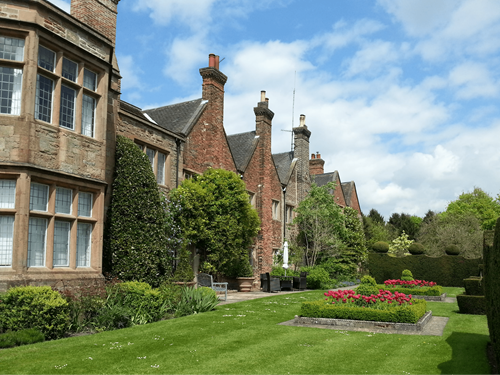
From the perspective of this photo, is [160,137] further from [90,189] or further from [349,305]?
[349,305]

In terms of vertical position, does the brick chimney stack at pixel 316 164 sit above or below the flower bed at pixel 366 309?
above

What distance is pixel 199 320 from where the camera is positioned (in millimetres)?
12070

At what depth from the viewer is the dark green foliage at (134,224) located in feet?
45.5

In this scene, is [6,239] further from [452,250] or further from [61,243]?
[452,250]

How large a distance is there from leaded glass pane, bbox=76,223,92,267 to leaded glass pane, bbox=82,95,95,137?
2.69 meters

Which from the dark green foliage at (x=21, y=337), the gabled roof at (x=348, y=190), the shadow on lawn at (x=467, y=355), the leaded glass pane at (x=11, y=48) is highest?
the gabled roof at (x=348, y=190)

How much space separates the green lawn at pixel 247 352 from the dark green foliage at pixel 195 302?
162cm

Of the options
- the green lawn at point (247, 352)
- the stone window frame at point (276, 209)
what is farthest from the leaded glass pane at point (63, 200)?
the stone window frame at point (276, 209)

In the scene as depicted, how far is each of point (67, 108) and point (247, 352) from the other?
8097 mm

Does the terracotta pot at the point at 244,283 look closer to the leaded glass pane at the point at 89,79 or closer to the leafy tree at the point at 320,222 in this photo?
the leafy tree at the point at 320,222

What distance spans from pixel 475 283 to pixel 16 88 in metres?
17.6

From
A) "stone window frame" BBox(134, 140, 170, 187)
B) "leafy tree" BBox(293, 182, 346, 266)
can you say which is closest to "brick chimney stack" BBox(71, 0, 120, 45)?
"stone window frame" BBox(134, 140, 170, 187)

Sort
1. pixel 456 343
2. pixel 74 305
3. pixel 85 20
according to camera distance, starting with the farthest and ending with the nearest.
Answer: pixel 85 20 → pixel 74 305 → pixel 456 343

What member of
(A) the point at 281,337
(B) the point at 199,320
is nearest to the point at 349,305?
(A) the point at 281,337
